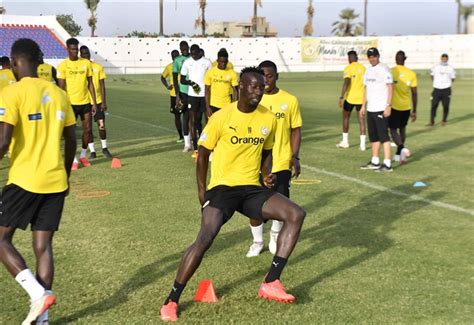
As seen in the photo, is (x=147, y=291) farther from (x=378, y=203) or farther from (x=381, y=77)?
(x=381, y=77)

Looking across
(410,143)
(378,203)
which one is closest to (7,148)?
(378,203)

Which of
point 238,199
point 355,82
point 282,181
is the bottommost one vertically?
point 282,181

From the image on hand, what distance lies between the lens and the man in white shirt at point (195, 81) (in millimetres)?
12672

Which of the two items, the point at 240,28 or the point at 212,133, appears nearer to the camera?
the point at 212,133

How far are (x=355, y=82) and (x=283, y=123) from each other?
7809mm

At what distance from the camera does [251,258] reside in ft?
20.1

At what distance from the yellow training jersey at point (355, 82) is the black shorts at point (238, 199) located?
907 centimetres

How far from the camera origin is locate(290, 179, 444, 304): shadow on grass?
5883mm

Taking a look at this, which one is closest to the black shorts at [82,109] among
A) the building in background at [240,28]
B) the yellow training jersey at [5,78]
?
the yellow training jersey at [5,78]

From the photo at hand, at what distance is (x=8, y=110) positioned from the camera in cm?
400

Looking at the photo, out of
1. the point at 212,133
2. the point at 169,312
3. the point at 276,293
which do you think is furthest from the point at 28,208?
the point at 276,293

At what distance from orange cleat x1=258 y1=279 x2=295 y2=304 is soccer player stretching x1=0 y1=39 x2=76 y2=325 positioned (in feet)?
5.76

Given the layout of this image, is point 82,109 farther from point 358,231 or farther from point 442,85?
point 442,85

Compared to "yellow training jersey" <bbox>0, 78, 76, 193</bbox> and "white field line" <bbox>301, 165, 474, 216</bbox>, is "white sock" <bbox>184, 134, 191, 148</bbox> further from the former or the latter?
"yellow training jersey" <bbox>0, 78, 76, 193</bbox>
